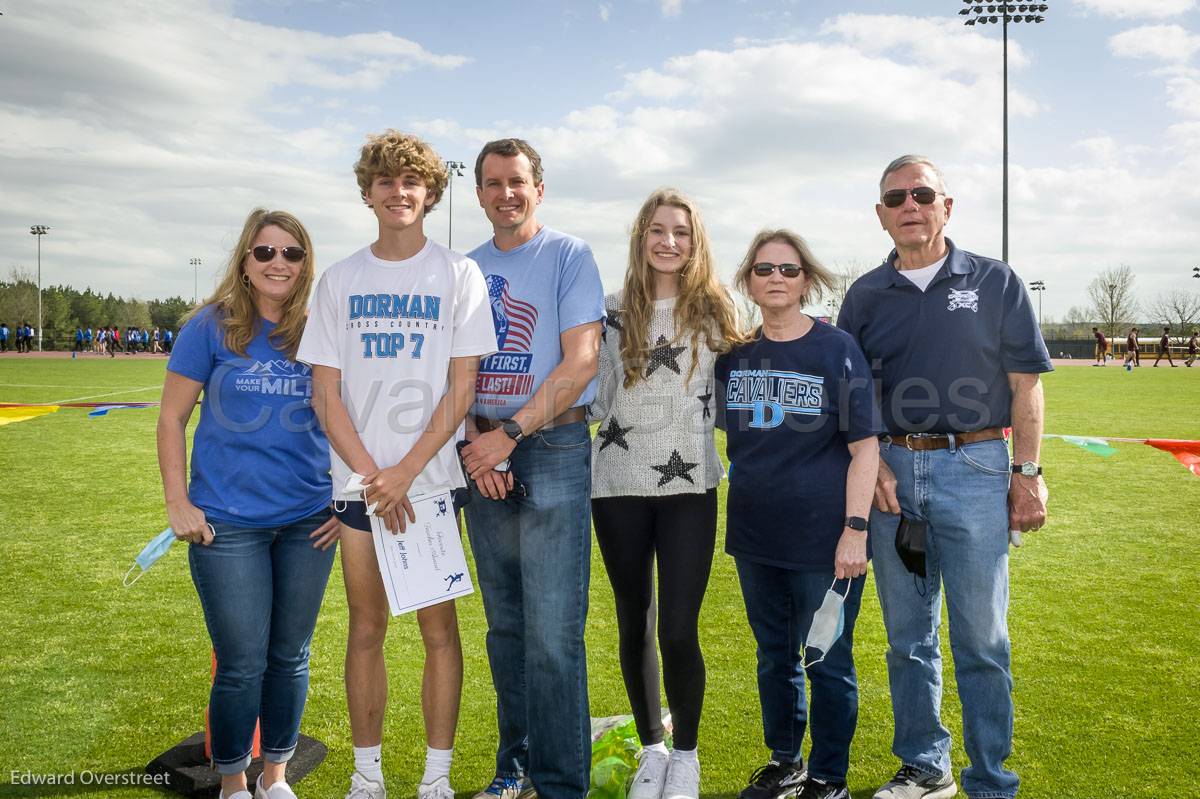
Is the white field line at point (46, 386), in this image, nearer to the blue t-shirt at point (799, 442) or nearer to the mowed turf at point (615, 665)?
the mowed turf at point (615, 665)

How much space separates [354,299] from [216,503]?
0.87 m

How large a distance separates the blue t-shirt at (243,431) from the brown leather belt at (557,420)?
63cm

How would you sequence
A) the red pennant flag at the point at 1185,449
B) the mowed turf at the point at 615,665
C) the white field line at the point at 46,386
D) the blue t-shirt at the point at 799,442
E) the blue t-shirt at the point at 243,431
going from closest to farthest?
the blue t-shirt at the point at 243,431 < the blue t-shirt at the point at 799,442 < the mowed turf at the point at 615,665 < the red pennant flag at the point at 1185,449 < the white field line at the point at 46,386

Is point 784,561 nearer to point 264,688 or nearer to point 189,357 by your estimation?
point 264,688

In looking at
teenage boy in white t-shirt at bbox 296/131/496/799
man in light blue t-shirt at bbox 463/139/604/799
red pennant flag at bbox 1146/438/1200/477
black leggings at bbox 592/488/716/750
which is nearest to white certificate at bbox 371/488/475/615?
teenage boy in white t-shirt at bbox 296/131/496/799

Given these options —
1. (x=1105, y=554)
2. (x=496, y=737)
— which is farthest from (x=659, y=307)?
(x=1105, y=554)

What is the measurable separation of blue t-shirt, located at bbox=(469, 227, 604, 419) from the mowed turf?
1.15 m

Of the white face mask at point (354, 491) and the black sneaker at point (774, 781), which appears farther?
the black sneaker at point (774, 781)

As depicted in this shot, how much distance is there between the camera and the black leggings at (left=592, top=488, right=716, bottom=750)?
3.05 meters

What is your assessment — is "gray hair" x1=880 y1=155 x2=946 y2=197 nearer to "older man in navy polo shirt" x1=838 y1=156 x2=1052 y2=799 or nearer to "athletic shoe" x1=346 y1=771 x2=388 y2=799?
"older man in navy polo shirt" x1=838 y1=156 x2=1052 y2=799

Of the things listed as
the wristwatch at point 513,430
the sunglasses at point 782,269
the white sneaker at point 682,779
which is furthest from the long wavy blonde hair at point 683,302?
the white sneaker at point 682,779

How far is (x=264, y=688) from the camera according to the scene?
3.03 m

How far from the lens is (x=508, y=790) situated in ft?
10.2

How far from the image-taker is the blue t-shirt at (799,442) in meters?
2.97
